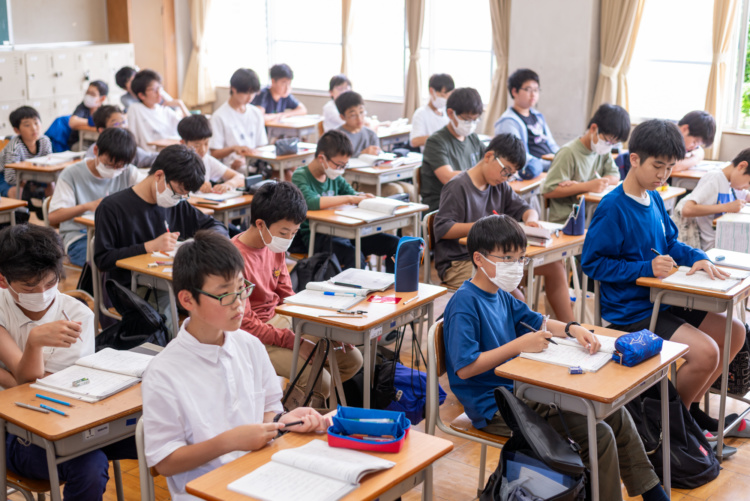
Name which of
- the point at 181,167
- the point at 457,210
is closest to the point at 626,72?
the point at 457,210

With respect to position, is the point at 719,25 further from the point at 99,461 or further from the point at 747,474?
the point at 99,461

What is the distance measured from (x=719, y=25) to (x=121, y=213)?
5.70 meters

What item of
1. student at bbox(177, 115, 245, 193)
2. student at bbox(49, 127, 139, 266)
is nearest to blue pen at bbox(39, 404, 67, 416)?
student at bbox(49, 127, 139, 266)

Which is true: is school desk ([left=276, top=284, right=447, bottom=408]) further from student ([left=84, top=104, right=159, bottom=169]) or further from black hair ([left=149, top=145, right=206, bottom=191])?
student ([left=84, top=104, right=159, bottom=169])

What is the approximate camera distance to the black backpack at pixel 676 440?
3031 millimetres

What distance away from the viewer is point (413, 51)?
9.20 m

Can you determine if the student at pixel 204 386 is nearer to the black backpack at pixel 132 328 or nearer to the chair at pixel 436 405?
the chair at pixel 436 405

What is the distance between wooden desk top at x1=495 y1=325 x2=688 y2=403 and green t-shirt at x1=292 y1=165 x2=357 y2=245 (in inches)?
91.1

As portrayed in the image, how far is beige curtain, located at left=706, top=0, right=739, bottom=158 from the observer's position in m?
7.04

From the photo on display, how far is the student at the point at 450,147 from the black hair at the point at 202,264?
3438mm

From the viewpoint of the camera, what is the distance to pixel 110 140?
4.36 metres

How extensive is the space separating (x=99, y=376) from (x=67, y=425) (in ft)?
0.97

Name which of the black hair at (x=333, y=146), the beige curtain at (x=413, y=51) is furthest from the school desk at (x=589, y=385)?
the beige curtain at (x=413, y=51)

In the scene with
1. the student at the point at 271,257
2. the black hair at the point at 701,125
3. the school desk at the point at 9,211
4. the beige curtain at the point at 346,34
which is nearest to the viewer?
the student at the point at 271,257
